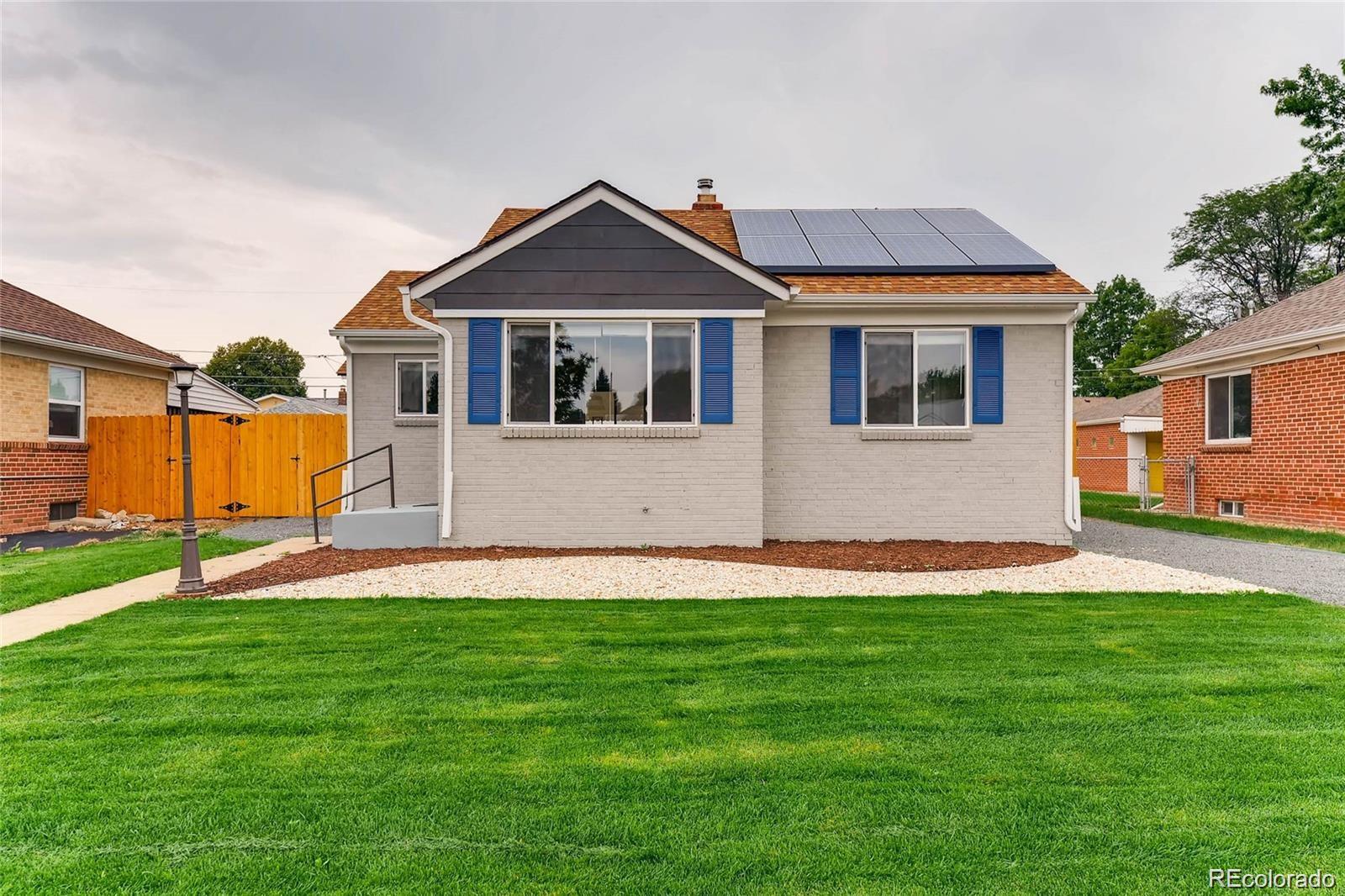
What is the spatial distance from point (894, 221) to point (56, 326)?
17.0 metres

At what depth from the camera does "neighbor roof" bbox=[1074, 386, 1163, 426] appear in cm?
2791

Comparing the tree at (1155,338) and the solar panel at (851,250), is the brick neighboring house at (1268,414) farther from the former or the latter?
the tree at (1155,338)

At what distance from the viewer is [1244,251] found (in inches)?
1641

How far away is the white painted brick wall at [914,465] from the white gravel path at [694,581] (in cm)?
183

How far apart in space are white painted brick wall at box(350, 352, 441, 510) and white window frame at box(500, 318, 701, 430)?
4695mm

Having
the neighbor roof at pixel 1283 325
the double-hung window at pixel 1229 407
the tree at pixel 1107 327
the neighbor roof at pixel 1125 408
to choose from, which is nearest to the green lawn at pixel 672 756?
the neighbor roof at pixel 1283 325

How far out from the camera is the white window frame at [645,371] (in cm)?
973

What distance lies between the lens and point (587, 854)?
8.61ft

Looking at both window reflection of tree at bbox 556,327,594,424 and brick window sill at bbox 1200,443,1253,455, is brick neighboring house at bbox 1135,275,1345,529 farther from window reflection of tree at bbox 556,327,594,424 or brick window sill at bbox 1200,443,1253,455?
window reflection of tree at bbox 556,327,594,424

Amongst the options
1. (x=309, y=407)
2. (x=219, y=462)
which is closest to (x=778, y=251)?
(x=219, y=462)

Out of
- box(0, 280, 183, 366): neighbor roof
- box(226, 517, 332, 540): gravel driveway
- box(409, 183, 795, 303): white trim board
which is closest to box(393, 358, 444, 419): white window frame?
box(226, 517, 332, 540): gravel driveway

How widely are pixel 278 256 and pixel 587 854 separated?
28645 millimetres

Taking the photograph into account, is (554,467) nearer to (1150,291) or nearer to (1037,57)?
(1037,57)

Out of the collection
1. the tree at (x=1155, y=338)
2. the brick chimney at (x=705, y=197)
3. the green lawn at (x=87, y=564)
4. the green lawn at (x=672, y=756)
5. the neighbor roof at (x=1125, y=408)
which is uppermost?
the tree at (x=1155, y=338)
